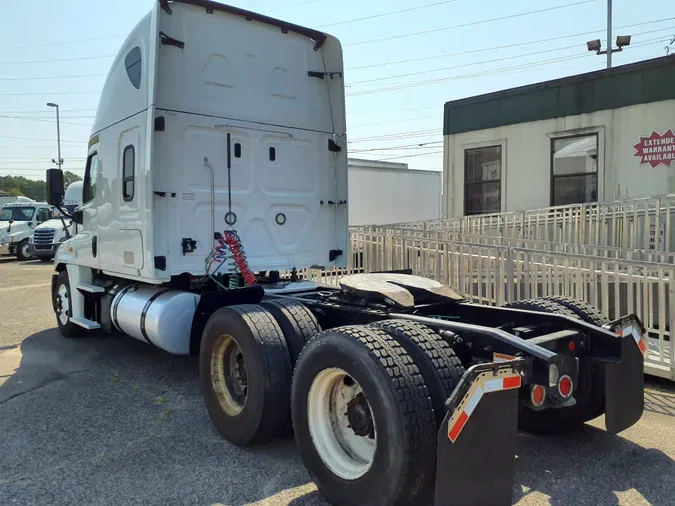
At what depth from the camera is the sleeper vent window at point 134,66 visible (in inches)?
223

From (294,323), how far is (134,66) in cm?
340

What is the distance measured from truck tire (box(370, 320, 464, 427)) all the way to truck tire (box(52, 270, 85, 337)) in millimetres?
5998

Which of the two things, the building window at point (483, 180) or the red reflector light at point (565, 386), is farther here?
the building window at point (483, 180)

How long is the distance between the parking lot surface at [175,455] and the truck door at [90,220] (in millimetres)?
1616

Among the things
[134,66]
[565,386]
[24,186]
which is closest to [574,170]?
[134,66]

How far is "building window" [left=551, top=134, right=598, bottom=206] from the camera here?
A: 1078 cm

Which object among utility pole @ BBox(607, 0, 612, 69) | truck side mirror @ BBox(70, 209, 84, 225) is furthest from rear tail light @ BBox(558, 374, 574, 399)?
utility pole @ BBox(607, 0, 612, 69)

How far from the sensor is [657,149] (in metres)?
9.80

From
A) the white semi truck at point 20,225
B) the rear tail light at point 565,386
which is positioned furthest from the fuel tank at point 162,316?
the white semi truck at point 20,225

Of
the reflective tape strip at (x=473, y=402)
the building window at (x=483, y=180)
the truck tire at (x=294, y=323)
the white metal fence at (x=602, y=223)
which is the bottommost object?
the reflective tape strip at (x=473, y=402)

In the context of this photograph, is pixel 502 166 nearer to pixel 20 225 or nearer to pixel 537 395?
pixel 537 395

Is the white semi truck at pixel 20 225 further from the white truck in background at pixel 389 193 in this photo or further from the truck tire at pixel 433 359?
the truck tire at pixel 433 359


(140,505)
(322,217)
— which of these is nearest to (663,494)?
(140,505)

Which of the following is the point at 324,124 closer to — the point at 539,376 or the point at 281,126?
the point at 281,126
